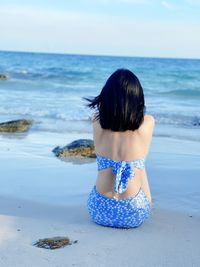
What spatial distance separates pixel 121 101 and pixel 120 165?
55 cm

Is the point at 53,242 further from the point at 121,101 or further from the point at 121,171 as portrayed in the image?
the point at 121,101

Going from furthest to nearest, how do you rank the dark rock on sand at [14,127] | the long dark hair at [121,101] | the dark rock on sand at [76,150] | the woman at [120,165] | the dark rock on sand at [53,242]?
the dark rock on sand at [14,127] → the dark rock on sand at [76,150] → the woman at [120,165] → the long dark hair at [121,101] → the dark rock on sand at [53,242]

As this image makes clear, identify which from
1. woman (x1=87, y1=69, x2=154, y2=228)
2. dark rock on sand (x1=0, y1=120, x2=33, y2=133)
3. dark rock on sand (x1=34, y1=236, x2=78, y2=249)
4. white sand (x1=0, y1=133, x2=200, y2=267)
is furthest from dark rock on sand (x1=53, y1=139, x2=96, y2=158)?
dark rock on sand (x1=34, y1=236, x2=78, y2=249)

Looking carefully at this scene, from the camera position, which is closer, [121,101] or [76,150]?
[121,101]

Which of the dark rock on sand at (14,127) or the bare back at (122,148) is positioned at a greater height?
the bare back at (122,148)

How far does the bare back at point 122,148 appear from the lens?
438 cm

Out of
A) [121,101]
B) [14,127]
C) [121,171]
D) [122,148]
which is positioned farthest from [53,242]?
[14,127]

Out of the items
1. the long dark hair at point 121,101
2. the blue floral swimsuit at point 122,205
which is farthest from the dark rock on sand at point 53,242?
the long dark hair at point 121,101

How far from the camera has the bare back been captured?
14.4 ft

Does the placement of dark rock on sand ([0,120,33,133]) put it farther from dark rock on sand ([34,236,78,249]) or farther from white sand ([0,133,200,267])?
dark rock on sand ([34,236,78,249])

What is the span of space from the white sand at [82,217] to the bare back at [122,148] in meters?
0.33

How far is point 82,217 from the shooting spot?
4.75 meters

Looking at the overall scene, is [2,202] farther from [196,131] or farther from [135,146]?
[196,131]

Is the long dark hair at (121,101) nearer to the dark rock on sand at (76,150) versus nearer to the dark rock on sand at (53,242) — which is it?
the dark rock on sand at (53,242)
